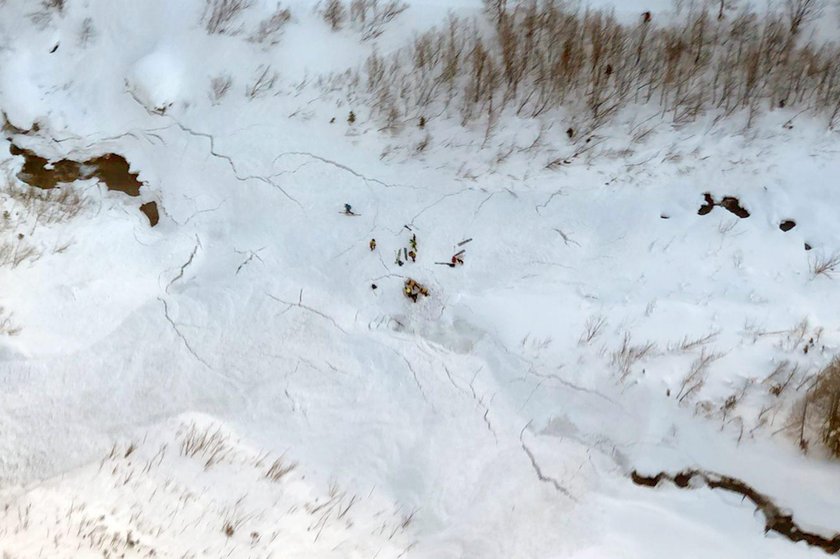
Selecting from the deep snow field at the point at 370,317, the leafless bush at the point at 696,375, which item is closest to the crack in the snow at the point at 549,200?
the deep snow field at the point at 370,317

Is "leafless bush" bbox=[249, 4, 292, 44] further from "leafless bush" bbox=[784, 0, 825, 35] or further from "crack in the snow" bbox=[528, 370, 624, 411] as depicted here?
"leafless bush" bbox=[784, 0, 825, 35]

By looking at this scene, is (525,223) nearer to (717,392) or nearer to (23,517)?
(717,392)

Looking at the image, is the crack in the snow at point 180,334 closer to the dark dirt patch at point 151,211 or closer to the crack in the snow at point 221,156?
the dark dirt patch at point 151,211

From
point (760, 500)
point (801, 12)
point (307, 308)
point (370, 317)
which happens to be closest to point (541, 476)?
point (760, 500)

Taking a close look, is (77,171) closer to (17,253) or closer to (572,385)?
(17,253)

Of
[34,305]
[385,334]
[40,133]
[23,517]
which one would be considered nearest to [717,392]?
[385,334]
